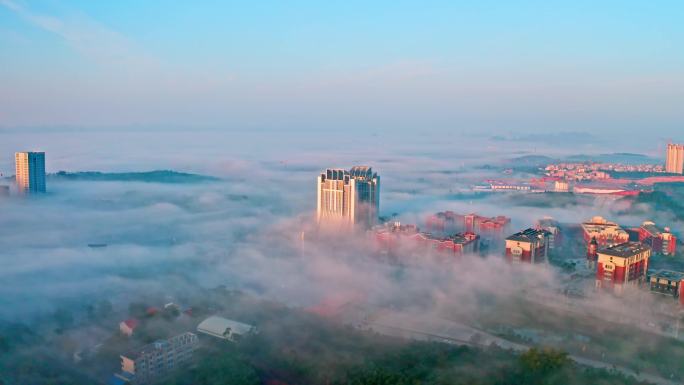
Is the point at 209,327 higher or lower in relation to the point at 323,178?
lower

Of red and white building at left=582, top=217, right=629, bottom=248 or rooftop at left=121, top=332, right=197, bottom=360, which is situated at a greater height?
red and white building at left=582, top=217, right=629, bottom=248

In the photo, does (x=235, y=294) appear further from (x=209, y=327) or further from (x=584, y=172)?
(x=584, y=172)

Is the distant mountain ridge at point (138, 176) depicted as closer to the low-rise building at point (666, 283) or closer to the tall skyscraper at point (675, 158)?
the low-rise building at point (666, 283)

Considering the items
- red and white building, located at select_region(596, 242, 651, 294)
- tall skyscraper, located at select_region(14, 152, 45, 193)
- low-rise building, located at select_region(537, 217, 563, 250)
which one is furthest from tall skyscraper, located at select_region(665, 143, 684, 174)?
tall skyscraper, located at select_region(14, 152, 45, 193)

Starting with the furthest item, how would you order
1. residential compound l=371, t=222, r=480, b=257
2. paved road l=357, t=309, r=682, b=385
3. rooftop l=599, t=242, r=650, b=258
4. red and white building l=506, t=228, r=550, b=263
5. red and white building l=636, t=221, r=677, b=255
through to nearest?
red and white building l=636, t=221, r=677, b=255 < residential compound l=371, t=222, r=480, b=257 < red and white building l=506, t=228, r=550, b=263 < rooftop l=599, t=242, r=650, b=258 < paved road l=357, t=309, r=682, b=385

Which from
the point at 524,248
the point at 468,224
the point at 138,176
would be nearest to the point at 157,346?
the point at 524,248

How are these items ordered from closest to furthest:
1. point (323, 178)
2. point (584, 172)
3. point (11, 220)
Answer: point (11, 220) < point (323, 178) < point (584, 172)

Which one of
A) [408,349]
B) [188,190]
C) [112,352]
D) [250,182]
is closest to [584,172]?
[250,182]

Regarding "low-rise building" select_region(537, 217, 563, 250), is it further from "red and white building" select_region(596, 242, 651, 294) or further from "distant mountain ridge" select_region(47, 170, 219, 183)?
"distant mountain ridge" select_region(47, 170, 219, 183)
